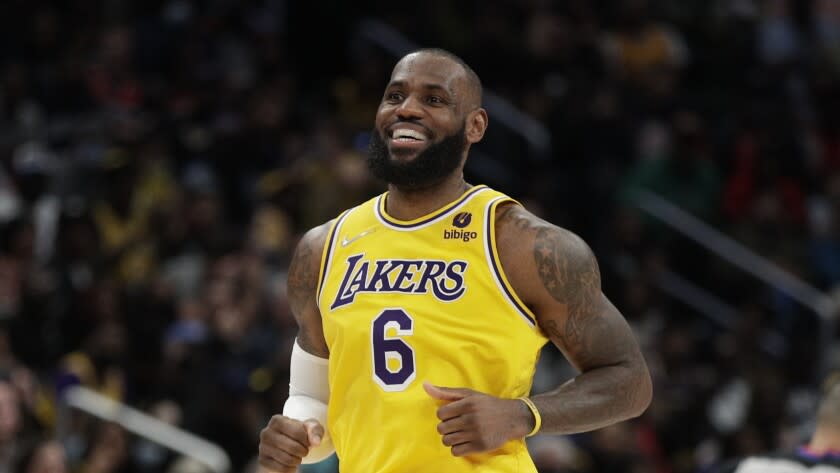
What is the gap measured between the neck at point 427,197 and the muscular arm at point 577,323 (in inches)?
10.4

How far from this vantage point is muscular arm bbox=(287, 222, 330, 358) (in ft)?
16.5

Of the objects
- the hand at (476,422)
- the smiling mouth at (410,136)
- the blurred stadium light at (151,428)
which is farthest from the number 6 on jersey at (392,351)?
the blurred stadium light at (151,428)

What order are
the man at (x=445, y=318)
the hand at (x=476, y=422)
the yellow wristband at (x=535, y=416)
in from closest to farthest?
the hand at (x=476, y=422), the yellow wristband at (x=535, y=416), the man at (x=445, y=318)

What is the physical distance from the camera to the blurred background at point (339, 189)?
10898mm

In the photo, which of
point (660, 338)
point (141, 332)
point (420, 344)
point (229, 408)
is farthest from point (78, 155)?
point (420, 344)

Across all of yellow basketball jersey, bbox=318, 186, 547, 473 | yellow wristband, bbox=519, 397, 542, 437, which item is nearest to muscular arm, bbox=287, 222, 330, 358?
yellow basketball jersey, bbox=318, 186, 547, 473

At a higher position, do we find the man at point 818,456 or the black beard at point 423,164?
the black beard at point 423,164

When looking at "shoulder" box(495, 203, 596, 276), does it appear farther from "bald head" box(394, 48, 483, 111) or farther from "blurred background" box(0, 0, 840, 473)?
"blurred background" box(0, 0, 840, 473)

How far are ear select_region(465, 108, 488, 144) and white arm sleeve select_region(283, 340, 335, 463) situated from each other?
36.5 inches

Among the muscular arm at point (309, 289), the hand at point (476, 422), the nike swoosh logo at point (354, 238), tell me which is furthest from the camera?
the muscular arm at point (309, 289)

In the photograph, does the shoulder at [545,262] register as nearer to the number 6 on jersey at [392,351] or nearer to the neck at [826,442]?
the number 6 on jersey at [392,351]

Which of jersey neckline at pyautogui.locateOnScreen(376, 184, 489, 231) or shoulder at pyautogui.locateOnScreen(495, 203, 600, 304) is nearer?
shoulder at pyautogui.locateOnScreen(495, 203, 600, 304)

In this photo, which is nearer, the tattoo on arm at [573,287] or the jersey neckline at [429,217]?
the tattoo on arm at [573,287]

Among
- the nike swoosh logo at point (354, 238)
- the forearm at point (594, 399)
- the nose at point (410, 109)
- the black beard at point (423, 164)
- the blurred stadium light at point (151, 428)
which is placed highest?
the nose at point (410, 109)
